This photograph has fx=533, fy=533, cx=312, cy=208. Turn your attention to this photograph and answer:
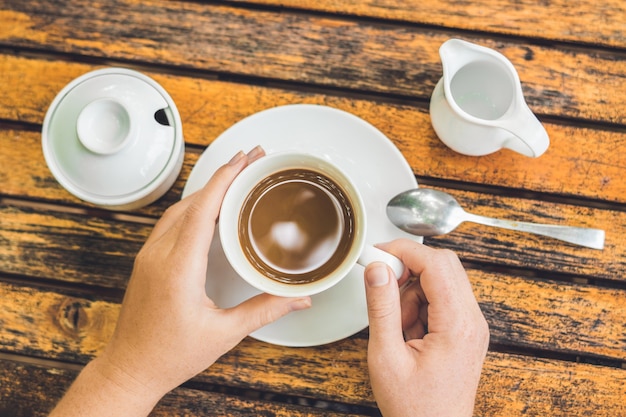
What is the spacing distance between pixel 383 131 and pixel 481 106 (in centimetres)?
18

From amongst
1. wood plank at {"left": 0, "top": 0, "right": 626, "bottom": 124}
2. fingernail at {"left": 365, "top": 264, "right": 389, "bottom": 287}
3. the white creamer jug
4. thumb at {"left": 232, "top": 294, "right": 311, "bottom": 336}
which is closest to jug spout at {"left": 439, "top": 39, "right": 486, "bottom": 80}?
the white creamer jug

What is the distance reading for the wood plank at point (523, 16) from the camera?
1019mm

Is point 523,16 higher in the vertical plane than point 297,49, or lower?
higher

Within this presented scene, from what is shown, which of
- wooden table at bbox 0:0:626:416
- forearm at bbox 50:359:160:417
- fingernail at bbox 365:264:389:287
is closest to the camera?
fingernail at bbox 365:264:389:287

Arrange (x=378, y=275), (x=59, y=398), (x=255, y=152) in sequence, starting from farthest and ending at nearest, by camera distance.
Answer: (x=59, y=398)
(x=255, y=152)
(x=378, y=275)

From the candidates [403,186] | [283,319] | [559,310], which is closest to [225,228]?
[283,319]

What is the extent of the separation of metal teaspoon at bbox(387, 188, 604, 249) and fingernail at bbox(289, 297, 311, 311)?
20 centimetres

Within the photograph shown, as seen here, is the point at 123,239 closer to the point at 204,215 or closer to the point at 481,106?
the point at 204,215

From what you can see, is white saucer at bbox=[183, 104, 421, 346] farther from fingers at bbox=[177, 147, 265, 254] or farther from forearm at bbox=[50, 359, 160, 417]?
forearm at bbox=[50, 359, 160, 417]

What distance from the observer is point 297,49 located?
3.34 feet

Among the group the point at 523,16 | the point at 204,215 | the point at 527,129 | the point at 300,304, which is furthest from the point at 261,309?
the point at 523,16

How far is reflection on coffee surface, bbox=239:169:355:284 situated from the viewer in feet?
3.02

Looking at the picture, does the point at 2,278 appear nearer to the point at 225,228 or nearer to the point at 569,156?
the point at 225,228

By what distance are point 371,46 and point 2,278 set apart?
0.83 m
